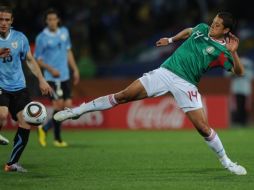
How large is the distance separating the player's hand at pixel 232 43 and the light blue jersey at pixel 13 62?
280 centimetres

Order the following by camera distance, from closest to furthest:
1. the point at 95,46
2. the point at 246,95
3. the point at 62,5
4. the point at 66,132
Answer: the point at 66,132 < the point at 246,95 < the point at 62,5 < the point at 95,46

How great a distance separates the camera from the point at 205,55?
9297mm

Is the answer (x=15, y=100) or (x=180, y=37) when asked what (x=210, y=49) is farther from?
(x=15, y=100)

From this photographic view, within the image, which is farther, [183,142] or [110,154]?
[183,142]

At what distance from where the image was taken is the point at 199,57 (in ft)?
30.6

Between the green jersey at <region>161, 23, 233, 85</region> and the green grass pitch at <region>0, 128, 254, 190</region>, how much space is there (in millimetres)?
1392

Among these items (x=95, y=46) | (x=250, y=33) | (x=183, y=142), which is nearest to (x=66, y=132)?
(x=183, y=142)

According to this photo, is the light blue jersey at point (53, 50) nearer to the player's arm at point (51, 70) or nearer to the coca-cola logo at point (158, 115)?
the player's arm at point (51, 70)

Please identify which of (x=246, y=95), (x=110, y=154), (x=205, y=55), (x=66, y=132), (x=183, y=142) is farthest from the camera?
(x=246, y=95)

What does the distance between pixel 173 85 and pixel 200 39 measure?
726 millimetres

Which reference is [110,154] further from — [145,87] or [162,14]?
[162,14]

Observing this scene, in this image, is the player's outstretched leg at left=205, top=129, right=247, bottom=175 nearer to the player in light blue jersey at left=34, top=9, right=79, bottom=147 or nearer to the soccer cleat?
the soccer cleat

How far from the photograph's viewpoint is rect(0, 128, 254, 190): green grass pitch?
8.33m

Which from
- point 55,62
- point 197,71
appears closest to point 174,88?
point 197,71
